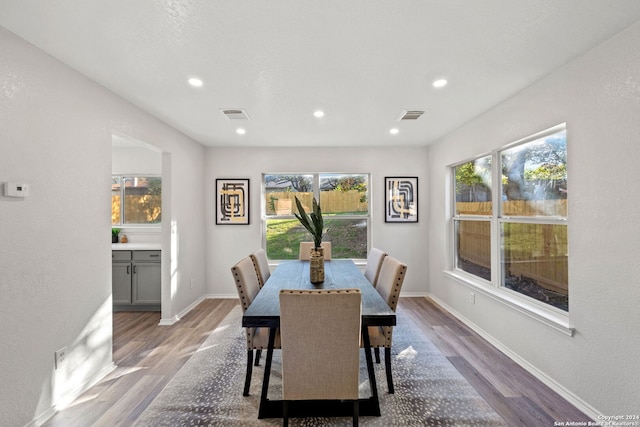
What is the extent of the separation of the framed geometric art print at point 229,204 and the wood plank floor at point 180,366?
1.48 meters

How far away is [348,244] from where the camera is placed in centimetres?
495

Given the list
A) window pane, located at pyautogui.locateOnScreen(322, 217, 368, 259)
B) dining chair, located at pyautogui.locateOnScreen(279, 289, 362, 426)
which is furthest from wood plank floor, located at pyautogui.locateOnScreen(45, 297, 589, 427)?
window pane, located at pyautogui.locateOnScreen(322, 217, 368, 259)

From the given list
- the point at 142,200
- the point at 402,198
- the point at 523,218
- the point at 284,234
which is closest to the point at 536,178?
the point at 523,218

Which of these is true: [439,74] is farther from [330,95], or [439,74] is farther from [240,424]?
[240,424]

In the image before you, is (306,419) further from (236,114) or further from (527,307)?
(236,114)

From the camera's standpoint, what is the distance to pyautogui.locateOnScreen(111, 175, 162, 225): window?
4.59 metres

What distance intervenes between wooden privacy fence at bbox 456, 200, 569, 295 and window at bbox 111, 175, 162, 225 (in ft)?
15.5

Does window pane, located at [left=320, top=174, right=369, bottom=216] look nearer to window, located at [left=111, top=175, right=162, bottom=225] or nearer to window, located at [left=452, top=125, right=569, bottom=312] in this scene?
window, located at [left=452, top=125, right=569, bottom=312]

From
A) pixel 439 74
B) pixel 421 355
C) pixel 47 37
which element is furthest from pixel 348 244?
pixel 47 37

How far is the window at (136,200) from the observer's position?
459 centimetres

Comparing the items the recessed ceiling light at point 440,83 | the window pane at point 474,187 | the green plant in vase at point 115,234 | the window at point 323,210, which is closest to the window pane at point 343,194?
the window at point 323,210

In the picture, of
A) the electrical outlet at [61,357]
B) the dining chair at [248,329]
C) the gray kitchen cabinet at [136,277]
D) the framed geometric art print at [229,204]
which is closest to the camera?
the electrical outlet at [61,357]

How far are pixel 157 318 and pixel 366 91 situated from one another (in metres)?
3.82

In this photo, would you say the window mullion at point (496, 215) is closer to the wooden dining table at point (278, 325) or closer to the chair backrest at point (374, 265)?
the chair backrest at point (374, 265)
